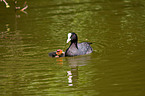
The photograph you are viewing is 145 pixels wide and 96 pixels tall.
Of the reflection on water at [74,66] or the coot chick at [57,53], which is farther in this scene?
the coot chick at [57,53]

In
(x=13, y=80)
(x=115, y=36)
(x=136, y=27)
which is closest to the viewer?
(x=13, y=80)

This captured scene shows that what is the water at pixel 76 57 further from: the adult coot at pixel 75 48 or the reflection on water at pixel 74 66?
the adult coot at pixel 75 48

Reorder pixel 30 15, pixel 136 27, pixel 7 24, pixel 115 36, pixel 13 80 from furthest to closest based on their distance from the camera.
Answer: pixel 30 15
pixel 7 24
pixel 136 27
pixel 115 36
pixel 13 80

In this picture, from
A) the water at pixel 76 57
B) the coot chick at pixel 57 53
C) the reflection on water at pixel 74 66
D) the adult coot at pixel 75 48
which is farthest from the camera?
the adult coot at pixel 75 48

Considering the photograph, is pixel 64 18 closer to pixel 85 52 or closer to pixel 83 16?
pixel 83 16

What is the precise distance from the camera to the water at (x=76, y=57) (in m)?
9.68

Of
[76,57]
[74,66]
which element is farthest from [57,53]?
[74,66]

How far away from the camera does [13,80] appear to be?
10.5 meters

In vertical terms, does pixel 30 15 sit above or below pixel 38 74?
above

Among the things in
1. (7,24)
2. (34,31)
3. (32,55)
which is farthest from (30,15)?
(32,55)

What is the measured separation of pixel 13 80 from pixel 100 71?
8.91ft

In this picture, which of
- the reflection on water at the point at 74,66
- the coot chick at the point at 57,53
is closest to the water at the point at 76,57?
the reflection on water at the point at 74,66

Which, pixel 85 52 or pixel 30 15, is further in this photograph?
pixel 30 15

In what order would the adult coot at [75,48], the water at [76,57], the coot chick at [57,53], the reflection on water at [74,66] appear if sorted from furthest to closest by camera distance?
the adult coot at [75,48]
the coot chick at [57,53]
the reflection on water at [74,66]
the water at [76,57]
